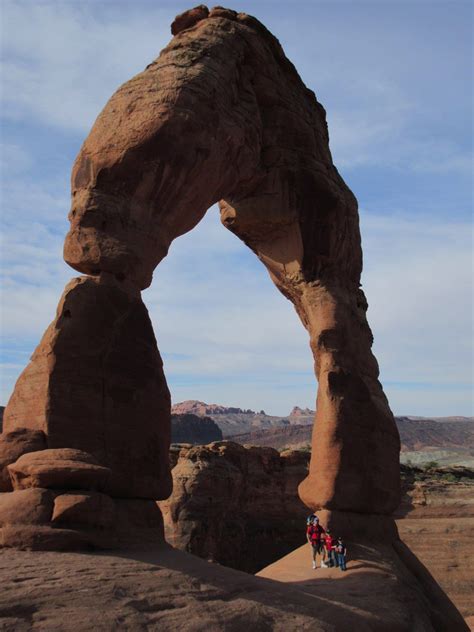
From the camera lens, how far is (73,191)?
22.0 feet

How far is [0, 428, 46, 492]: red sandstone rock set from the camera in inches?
211

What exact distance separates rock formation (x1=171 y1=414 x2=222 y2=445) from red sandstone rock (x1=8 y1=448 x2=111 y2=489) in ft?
174

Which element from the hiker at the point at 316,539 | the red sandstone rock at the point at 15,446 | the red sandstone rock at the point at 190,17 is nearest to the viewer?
the red sandstone rock at the point at 15,446

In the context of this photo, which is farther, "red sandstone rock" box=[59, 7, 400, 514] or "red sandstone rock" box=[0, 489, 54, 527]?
"red sandstone rock" box=[59, 7, 400, 514]

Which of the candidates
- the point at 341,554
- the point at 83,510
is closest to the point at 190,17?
the point at 83,510

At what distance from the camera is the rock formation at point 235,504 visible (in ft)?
55.2

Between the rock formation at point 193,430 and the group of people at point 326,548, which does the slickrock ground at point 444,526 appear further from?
the rock formation at point 193,430

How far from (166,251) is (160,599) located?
349 cm

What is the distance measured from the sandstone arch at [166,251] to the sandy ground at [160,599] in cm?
44

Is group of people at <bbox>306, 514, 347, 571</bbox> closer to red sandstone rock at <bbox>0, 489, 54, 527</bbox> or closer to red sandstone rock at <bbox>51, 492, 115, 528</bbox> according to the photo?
red sandstone rock at <bbox>51, 492, 115, 528</bbox>

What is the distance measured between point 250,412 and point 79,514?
13266 cm

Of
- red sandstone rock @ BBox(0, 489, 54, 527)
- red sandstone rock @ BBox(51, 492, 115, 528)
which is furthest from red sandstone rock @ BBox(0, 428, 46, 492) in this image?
red sandstone rock @ BBox(51, 492, 115, 528)

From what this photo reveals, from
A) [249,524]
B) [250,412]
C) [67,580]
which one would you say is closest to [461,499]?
[249,524]

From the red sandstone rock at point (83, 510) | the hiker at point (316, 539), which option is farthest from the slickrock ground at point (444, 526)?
the red sandstone rock at point (83, 510)
